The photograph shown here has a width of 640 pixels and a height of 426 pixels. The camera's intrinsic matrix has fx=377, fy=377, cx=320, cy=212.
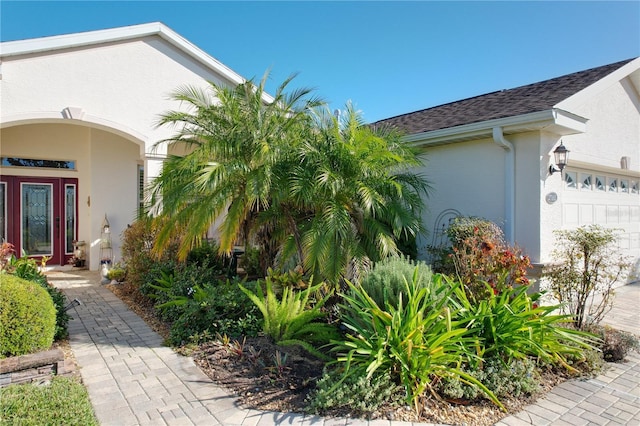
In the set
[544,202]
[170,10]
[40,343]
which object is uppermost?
[170,10]

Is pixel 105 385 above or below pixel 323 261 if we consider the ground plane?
below

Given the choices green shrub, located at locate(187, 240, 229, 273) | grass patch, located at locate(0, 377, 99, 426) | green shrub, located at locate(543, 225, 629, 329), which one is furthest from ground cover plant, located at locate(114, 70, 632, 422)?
grass patch, located at locate(0, 377, 99, 426)

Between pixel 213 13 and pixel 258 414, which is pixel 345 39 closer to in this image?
pixel 213 13

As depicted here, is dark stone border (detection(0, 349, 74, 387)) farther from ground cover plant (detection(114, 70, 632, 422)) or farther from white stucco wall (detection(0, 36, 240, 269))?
white stucco wall (detection(0, 36, 240, 269))

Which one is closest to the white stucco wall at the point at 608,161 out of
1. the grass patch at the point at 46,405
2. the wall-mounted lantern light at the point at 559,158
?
the wall-mounted lantern light at the point at 559,158

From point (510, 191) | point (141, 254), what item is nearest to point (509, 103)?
point (510, 191)

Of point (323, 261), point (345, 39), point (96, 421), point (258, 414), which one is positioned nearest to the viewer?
point (96, 421)

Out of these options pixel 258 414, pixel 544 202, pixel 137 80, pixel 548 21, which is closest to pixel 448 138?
pixel 544 202

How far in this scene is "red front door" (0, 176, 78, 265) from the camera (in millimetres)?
10633

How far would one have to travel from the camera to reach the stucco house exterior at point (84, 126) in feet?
26.6

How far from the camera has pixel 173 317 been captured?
652 centimetres

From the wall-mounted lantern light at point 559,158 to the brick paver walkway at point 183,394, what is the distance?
3563mm

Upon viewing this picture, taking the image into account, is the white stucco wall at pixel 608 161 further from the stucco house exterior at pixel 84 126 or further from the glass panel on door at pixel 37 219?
the glass panel on door at pixel 37 219

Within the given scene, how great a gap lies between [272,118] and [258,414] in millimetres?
4744
